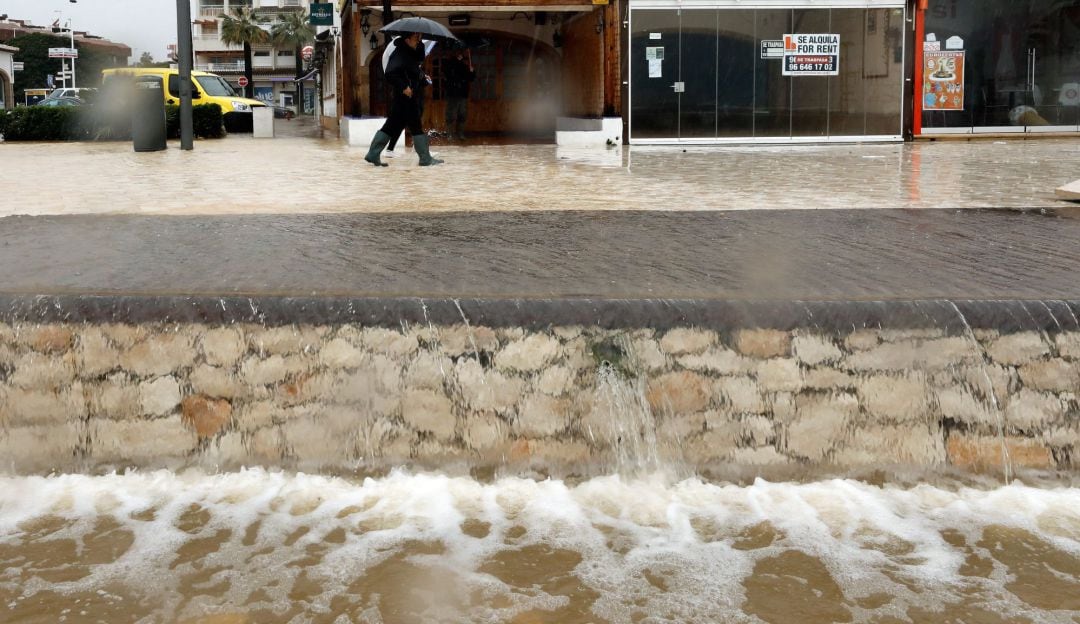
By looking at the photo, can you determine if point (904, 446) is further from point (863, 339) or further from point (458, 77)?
point (458, 77)

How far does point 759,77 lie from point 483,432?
54.1 ft

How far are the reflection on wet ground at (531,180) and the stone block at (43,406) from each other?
3215 millimetres

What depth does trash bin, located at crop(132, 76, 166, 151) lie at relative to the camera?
16562mm

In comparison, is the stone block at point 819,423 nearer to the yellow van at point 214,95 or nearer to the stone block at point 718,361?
the stone block at point 718,361

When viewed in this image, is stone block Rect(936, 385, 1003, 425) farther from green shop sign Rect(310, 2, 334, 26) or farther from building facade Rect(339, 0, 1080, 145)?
green shop sign Rect(310, 2, 334, 26)

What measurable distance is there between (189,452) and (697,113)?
16376 mm

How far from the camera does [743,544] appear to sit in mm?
3746

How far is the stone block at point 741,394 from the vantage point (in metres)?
4.39

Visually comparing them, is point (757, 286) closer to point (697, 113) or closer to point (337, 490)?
point (337, 490)

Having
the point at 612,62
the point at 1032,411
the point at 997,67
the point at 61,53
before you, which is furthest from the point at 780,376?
the point at 61,53

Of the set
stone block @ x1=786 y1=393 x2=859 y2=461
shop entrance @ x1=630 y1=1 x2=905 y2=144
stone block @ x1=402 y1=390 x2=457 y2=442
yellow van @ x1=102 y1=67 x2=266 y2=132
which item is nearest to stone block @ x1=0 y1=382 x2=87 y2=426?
stone block @ x1=402 y1=390 x2=457 y2=442

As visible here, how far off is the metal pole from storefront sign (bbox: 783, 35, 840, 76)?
1034 cm

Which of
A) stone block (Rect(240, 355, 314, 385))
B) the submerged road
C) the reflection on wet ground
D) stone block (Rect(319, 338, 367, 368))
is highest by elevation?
the reflection on wet ground

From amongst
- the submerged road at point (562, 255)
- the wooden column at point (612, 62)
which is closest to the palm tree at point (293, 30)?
the wooden column at point (612, 62)
